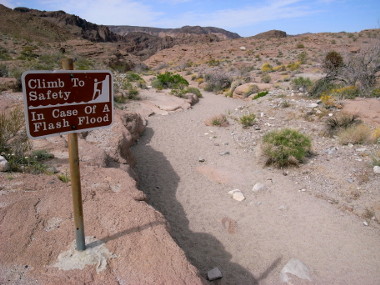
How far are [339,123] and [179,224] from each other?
6377mm

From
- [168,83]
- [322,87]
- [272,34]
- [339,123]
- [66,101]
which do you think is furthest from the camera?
[272,34]

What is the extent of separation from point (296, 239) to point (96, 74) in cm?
406

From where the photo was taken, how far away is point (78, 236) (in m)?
2.42

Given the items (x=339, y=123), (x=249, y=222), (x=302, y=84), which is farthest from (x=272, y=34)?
(x=249, y=222)

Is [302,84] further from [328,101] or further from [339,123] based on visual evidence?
[339,123]

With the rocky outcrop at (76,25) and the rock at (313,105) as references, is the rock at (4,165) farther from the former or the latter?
the rocky outcrop at (76,25)

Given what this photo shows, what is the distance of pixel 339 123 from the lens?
8.32 m

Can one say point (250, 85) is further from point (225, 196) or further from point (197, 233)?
point (197, 233)

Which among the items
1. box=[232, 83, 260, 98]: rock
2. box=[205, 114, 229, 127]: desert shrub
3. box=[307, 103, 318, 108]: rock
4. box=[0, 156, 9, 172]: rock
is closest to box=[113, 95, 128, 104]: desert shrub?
box=[205, 114, 229, 127]: desert shrub

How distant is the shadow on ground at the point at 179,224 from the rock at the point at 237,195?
119 centimetres

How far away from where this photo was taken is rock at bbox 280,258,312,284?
3576mm

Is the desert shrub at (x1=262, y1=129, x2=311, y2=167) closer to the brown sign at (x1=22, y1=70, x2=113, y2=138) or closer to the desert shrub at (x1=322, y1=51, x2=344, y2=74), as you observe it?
the brown sign at (x1=22, y1=70, x2=113, y2=138)

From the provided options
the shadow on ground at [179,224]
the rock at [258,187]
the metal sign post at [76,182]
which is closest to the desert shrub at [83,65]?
the shadow on ground at [179,224]

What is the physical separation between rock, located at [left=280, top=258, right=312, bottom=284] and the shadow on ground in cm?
19
